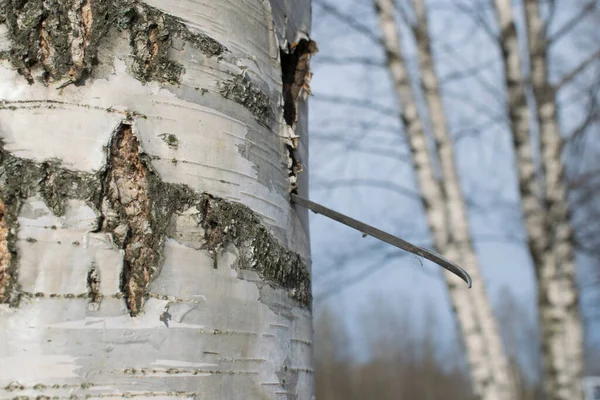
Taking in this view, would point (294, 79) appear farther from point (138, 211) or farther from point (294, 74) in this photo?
point (138, 211)

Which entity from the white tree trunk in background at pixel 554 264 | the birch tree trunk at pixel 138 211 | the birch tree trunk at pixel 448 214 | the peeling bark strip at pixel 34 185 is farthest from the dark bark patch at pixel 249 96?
the white tree trunk in background at pixel 554 264

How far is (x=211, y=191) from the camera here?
810 millimetres

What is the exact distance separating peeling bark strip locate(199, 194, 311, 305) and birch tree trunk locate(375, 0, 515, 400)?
405 centimetres

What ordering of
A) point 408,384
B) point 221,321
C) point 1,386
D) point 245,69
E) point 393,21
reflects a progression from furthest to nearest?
1. point 408,384
2. point 393,21
3. point 245,69
4. point 221,321
5. point 1,386

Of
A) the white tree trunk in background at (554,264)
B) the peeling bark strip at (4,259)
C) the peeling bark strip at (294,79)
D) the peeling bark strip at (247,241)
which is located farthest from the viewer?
the white tree trunk in background at (554,264)

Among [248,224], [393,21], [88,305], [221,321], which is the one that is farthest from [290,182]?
[393,21]

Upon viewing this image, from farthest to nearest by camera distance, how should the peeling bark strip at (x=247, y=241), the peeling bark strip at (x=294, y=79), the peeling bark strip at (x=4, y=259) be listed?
the peeling bark strip at (x=294, y=79)
the peeling bark strip at (x=247, y=241)
the peeling bark strip at (x=4, y=259)

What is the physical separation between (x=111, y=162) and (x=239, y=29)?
11.7 inches

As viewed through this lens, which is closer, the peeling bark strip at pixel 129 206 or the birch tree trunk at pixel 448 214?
the peeling bark strip at pixel 129 206

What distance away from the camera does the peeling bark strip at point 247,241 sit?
2.63 ft

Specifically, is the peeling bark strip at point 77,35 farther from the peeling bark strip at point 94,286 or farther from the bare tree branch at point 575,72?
the bare tree branch at point 575,72

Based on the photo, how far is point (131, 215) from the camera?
756mm

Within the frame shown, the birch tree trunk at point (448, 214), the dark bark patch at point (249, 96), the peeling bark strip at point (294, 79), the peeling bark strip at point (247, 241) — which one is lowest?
the peeling bark strip at point (247, 241)

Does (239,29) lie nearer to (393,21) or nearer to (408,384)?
(393,21)
